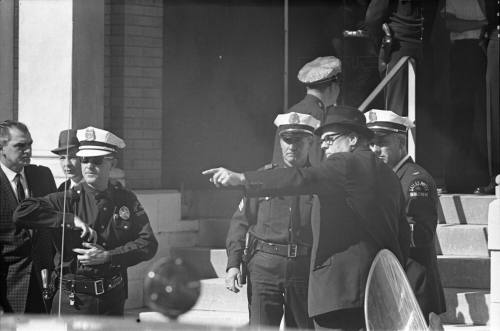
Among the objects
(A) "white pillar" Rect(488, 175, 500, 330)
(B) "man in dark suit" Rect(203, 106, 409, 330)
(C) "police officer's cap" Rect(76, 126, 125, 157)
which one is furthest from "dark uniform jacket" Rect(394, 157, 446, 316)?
(C) "police officer's cap" Rect(76, 126, 125, 157)

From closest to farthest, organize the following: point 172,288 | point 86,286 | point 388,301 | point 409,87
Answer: point 172,288 → point 388,301 → point 86,286 → point 409,87

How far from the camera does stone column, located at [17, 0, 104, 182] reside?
374 inches

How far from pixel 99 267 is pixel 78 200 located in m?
0.47

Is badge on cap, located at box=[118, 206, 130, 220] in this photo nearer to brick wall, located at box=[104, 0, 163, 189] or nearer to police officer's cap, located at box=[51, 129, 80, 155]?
police officer's cap, located at box=[51, 129, 80, 155]

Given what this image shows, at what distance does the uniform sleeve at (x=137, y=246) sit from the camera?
6.52 meters

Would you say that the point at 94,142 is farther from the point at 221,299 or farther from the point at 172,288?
the point at 172,288

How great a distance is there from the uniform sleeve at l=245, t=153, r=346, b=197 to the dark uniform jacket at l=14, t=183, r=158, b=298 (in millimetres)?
1335

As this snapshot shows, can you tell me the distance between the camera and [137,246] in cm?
660

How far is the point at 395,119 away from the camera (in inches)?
285

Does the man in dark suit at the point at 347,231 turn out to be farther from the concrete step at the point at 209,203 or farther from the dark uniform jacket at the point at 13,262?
the concrete step at the point at 209,203

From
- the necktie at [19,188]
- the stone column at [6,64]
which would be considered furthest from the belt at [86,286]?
the stone column at [6,64]

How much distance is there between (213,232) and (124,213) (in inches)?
143

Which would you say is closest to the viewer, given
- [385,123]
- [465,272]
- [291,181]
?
[291,181]

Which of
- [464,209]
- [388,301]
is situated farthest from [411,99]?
[388,301]
